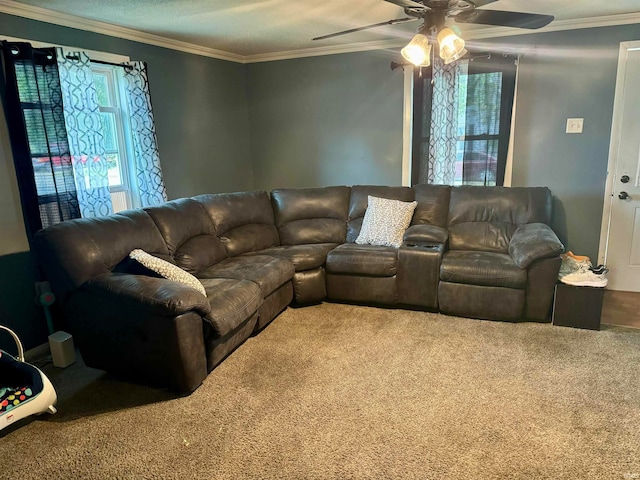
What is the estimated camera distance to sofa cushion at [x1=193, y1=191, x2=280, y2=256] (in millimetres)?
3875

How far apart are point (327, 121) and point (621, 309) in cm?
338

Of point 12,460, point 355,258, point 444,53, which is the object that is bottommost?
point 12,460

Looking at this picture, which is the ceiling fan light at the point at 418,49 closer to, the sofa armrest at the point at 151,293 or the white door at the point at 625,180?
the sofa armrest at the point at 151,293

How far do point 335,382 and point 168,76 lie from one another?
329cm

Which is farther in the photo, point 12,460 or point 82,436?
point 82,436

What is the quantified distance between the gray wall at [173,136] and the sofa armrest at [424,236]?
7.51ft

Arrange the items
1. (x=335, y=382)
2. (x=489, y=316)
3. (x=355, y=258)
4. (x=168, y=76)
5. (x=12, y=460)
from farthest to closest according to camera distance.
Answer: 1. (x=168, y=76)
2. (x=355, y=258)
3. (x=489, y=316)
4. (x=335, y=382)
5. (x=12, y=460)

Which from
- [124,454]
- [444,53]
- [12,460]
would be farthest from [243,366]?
[444,53]

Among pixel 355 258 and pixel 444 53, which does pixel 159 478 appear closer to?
pixel 355 258

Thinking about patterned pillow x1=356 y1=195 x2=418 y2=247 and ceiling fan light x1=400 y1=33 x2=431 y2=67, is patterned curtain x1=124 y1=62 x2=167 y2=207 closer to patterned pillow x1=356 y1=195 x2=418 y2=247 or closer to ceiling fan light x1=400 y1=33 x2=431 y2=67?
patterned pillow x1=356 y1=195 x2=418 y2=247

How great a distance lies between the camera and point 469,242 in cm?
394

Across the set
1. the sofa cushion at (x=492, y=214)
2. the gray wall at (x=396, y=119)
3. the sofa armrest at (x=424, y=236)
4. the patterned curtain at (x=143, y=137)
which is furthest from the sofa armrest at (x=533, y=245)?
the patterned curtain at (x=143, y=137)

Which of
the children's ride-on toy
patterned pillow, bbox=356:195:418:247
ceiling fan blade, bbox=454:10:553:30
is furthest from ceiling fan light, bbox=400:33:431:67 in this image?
the children's ride-on toy

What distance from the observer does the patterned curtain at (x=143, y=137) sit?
12.4 feet
